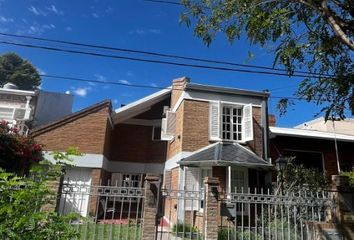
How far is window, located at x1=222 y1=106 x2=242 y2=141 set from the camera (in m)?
15.4

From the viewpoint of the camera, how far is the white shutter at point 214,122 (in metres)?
14.8

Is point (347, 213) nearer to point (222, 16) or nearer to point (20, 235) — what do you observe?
point (222, 16)

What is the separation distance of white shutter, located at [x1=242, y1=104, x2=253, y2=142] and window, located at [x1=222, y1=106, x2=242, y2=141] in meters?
0.36

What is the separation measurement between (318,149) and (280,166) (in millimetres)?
7734

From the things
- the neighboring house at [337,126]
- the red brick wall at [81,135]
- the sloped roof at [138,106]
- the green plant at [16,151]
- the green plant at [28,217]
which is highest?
the neighboring house at [337,126]

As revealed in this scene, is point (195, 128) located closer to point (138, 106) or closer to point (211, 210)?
point (138, 106)

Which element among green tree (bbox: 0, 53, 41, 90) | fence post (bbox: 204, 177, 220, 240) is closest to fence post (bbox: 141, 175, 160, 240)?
fence post (bbox: 204, 177, 220, 240)

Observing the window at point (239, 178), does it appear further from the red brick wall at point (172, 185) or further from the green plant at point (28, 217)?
the green plant at point (28, 217)

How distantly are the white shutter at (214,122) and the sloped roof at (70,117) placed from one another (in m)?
6.11

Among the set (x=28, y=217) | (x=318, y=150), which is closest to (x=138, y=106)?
(x=318, y=150)

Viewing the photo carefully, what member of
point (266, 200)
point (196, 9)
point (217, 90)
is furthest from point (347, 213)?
point (217, 90)

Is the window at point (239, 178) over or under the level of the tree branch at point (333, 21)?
under

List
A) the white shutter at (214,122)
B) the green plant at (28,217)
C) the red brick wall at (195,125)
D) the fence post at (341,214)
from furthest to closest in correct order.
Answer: the white shutter at (214,122), the red brick wall at (195,125), the fence post at (341,214), the green plant at (28,217)

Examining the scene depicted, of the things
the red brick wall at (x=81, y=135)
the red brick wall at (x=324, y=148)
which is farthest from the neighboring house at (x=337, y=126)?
the red brick wall at (x=81, y=135)
